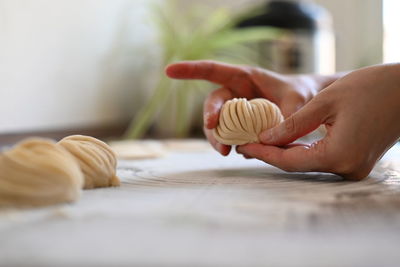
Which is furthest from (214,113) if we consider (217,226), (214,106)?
(217,226)

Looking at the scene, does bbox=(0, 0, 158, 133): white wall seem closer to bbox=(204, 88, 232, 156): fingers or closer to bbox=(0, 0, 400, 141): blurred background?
bbox=(0, 0, 400, 141): blurred background

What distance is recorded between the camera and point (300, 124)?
0.76m

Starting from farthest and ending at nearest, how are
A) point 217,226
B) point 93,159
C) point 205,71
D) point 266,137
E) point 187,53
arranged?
point 187,53 → point 205,71 → point 266,137 → point 93,159 → point 217,226

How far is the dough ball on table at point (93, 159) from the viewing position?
27.0 inches

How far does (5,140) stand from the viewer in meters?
1.43

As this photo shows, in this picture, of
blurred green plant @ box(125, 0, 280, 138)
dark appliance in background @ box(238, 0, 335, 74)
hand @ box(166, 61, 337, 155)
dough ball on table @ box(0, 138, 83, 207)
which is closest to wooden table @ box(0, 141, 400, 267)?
dough ball on table @ box(0, 138, 83, 207)

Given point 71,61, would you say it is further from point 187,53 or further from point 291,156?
point 291,156

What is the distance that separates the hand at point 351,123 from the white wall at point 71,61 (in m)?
0.96

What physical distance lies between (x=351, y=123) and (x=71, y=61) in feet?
4.26

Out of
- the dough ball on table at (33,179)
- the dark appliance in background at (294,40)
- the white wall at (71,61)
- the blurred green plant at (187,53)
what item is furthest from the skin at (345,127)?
the dark appliance in background at (294,40)

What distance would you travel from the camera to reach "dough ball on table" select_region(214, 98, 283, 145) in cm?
82

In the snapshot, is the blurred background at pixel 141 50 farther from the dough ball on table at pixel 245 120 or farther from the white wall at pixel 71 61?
the dough ball on table at pixel 245 120

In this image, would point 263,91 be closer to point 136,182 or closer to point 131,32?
point 136,182

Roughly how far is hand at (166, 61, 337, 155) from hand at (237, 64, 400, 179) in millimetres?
198
